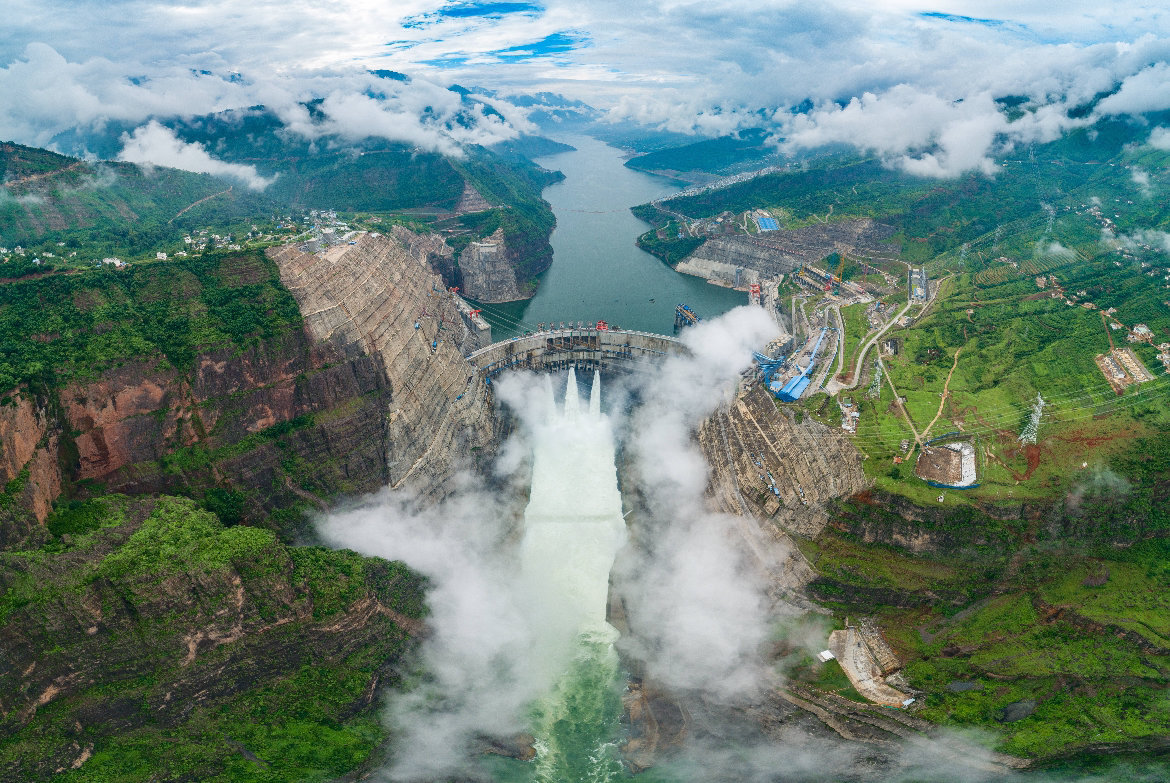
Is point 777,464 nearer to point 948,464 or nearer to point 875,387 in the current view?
point 948,464

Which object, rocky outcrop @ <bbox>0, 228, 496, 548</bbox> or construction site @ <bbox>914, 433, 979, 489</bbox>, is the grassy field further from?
rocky outcrop @ <bbox>0, 228, 496, 548</bbox>

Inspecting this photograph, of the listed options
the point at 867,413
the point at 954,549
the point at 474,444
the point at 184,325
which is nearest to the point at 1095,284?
the point at 867,413

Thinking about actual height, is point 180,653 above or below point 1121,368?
below

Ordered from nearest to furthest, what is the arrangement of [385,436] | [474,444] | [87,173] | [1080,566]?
[1080,566] < [385,436] < [474,444] < [87,173]

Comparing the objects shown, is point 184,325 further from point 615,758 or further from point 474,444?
point 615,758

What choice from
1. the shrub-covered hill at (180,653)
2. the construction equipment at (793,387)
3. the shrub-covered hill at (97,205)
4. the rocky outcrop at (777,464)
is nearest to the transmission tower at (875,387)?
the construction equipment at (793,387)

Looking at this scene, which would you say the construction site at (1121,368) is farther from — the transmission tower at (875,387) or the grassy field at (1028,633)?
the transmission tower at (875,387)

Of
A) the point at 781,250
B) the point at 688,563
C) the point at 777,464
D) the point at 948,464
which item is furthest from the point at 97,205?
the point at 781,250
